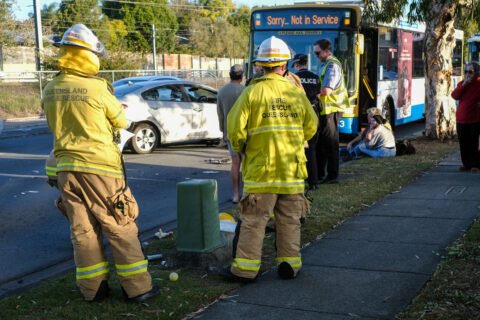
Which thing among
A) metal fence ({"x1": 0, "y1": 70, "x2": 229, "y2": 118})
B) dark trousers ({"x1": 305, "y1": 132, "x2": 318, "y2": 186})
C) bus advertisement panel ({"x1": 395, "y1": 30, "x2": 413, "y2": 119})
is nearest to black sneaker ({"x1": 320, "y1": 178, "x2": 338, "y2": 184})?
dark trousers ({"x1": 305, "y1": 132, "x2": 318, "y2": 186})

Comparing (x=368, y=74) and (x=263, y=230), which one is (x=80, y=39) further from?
(x=368, y=74)

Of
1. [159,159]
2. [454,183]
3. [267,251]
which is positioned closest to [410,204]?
[454,183]

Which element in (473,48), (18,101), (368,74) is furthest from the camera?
(473,48)

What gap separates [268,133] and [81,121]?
4.87 ft

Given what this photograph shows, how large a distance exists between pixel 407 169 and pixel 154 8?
77.2 meters

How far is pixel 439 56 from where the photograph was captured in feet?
50.1

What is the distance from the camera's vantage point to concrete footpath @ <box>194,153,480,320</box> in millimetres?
4676

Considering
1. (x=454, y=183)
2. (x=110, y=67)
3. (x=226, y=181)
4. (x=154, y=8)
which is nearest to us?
(x=454, y=183)

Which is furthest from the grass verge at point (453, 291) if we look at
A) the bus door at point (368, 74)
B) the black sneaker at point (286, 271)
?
the bus door at point (368, 74)

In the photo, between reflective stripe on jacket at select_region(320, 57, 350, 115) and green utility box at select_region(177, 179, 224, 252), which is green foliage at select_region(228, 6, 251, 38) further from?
green utility box at select_region(177, 179, 224, 252)

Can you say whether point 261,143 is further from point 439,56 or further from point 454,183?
point 439,56

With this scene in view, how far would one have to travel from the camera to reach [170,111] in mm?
14406

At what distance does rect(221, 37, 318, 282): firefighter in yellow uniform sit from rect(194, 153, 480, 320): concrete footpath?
0.74 feet

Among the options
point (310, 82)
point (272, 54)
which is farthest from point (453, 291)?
point (310, 82)
